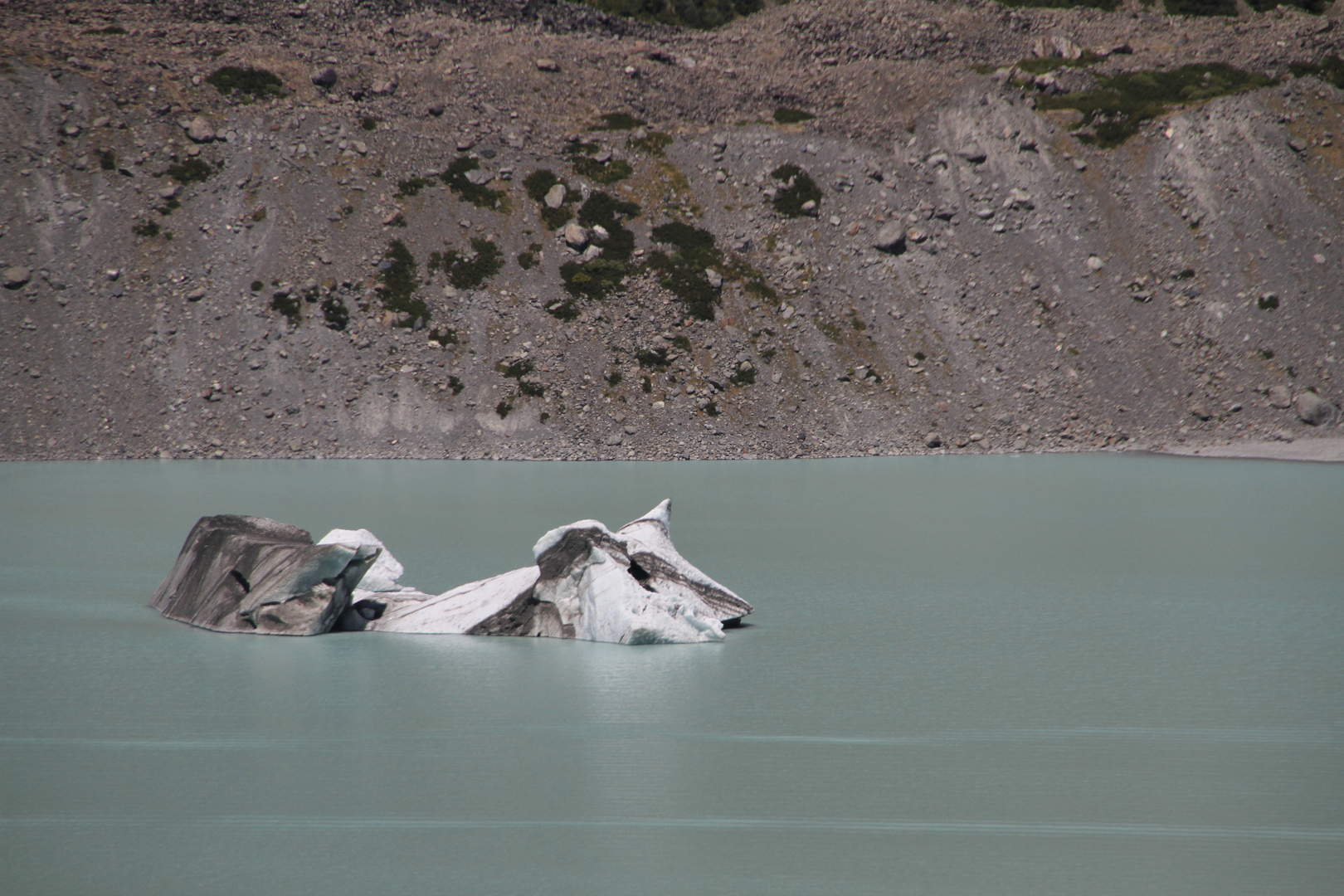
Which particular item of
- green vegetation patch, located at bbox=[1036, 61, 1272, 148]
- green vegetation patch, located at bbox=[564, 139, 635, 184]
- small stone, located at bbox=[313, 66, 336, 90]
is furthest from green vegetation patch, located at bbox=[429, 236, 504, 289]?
green vegetation patch, located at bbox=[1036, 61, 1272, 148]

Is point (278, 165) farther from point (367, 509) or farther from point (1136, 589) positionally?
point (1136, 589)

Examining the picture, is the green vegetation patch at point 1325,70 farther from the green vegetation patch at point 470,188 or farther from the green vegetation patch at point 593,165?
the green vegetation patch at point 470,188

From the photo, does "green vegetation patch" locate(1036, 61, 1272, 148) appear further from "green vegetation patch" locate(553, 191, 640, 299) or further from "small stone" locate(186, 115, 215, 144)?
"small stone" locate(186, 115, 215, 144)

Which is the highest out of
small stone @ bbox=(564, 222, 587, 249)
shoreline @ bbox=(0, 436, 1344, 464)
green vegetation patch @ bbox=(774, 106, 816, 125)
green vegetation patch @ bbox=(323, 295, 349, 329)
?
green vegetation patch @ bbox=(774, 106, 816, 125)

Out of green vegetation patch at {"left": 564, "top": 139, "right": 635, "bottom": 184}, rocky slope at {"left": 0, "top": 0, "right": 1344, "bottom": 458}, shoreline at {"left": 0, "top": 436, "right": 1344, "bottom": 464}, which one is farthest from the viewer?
green vegetation patch at {"left": 564, "top": 139, "right": 635, "bottom": 184}

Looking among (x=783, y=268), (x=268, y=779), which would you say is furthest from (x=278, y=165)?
(x=268, y=779)

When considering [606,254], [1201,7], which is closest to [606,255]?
[606,254]

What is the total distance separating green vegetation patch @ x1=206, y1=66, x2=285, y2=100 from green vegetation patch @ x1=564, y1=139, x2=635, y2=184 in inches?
563

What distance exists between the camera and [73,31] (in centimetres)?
5484

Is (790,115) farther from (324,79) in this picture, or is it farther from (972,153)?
(324,79)

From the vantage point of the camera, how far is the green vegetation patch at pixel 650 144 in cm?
5256

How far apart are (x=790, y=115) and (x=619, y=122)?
347 inches

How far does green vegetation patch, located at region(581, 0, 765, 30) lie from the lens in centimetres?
8794

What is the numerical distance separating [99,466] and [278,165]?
18.0 m
